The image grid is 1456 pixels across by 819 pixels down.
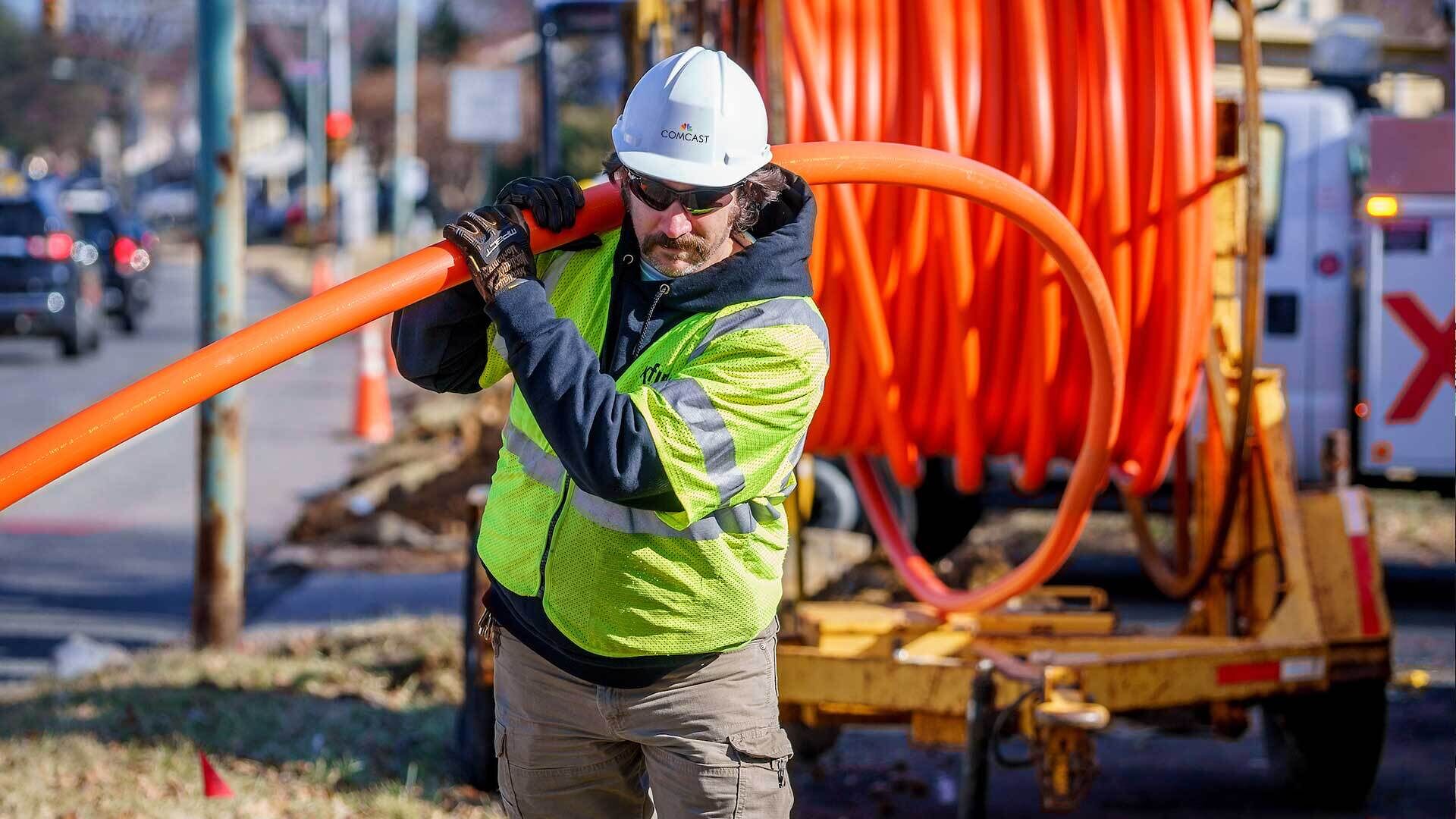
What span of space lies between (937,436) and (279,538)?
20.2 feet

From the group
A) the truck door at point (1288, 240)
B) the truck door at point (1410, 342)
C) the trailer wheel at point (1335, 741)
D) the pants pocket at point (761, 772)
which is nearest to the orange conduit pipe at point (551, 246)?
the pants pocket at point (761, 772)

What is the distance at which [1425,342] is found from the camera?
8.53m

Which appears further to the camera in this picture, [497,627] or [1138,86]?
[1138,86]

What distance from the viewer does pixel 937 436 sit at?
5809 millimetres

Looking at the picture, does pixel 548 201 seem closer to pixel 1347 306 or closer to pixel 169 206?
pixel 1347 306

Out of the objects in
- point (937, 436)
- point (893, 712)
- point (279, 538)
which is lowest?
point (279, 538)

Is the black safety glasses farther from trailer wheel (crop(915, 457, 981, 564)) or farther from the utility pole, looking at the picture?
the utility pole

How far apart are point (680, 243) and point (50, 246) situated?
17.9 meters

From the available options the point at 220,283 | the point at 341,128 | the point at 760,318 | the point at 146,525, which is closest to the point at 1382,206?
the point at 220,283

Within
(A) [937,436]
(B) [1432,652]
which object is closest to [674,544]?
(A) [937,436]

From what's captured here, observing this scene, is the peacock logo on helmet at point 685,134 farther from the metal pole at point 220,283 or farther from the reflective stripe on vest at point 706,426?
the metal pole at point 220,283

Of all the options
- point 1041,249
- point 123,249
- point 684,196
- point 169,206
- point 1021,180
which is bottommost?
point 169,206

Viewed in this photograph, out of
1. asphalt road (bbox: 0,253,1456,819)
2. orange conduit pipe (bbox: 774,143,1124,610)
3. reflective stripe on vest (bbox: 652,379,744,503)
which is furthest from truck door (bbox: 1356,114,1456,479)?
reflective stripe on vest (bbox: 652,379,744,503)

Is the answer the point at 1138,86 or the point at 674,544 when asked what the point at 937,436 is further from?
the point at 674,544
